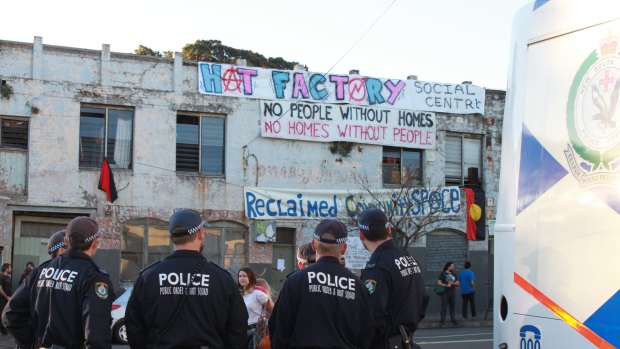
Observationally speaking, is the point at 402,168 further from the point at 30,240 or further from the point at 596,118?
the point at 596,118

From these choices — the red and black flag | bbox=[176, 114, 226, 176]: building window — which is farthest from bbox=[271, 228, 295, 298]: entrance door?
the red and black flag

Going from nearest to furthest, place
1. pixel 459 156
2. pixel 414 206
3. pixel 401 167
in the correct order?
pixel 414 206, pixel 401 167, pixel 459 156

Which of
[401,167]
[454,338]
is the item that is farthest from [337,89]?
[454,338]

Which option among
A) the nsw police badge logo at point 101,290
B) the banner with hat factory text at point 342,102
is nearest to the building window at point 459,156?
the banner with hat factory text at point 342,102

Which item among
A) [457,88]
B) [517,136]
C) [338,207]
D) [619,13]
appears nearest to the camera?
[619,13]

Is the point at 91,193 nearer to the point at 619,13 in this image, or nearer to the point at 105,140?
the point at 105,140

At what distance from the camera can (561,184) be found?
555 centimetres

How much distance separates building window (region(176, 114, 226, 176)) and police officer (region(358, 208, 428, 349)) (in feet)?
68.1

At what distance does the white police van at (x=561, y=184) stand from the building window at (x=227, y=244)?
69.5 ft

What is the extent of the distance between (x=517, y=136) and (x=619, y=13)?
133cm

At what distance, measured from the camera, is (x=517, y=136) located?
6.24m

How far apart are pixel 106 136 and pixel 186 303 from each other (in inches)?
846

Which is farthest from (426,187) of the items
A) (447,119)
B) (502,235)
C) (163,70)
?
(502,235)

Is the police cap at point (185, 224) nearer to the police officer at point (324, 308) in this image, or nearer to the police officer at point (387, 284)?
the police officer at point (324, 308)
